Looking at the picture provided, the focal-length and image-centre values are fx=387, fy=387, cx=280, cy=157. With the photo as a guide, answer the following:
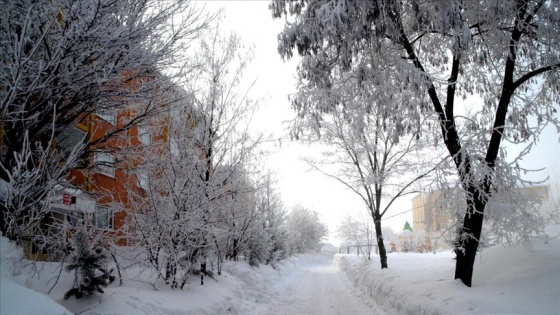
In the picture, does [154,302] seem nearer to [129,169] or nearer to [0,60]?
[129,169]

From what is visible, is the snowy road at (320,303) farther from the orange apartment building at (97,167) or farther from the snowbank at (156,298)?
the orange apartment building at (97,167)

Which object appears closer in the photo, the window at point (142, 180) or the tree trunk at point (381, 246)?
the window at point (142, 180)

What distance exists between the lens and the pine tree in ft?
21.5

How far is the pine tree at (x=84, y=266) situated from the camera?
6.57 metres

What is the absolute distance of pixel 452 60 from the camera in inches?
351

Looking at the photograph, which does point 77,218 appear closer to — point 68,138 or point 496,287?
point 68,138

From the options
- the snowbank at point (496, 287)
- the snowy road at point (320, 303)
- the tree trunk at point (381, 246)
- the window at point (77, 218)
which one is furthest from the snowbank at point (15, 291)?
the tree trunk at point (381, 246)

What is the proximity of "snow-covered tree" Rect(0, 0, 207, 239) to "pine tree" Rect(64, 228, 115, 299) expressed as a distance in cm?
154

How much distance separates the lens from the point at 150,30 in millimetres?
6113

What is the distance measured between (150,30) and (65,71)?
4.89 ft

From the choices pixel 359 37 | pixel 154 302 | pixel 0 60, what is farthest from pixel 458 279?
pixel 0 60

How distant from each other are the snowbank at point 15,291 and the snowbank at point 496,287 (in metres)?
6.23

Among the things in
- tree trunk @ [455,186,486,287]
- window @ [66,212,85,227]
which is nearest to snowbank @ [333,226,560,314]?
tree trunk @ [455,186,486,287]

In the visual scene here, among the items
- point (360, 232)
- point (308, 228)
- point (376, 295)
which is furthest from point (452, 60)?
point (308, 228)
